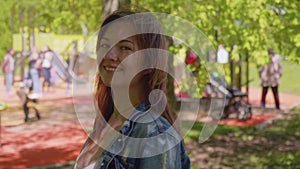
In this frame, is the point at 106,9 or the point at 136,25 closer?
the point at 136,25

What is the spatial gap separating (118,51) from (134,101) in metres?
0.19

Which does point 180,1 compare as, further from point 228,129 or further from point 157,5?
point 228,129

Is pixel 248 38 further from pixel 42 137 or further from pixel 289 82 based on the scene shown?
pixel 289 82

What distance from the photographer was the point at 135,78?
1655 millimetres

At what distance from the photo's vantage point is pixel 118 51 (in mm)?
1656

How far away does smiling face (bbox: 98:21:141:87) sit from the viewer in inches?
64.7

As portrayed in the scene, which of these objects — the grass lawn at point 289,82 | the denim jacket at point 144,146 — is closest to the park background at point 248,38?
the denim jacket at point 144,146

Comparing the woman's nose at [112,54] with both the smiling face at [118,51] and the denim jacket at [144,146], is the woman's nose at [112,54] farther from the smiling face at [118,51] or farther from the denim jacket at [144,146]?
the denim jacket at [144,146]

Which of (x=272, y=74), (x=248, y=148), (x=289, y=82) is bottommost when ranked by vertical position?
(x=248, y=148)

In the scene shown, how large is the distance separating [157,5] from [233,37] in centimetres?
148

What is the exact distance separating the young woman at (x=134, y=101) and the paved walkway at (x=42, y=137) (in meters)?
5.84

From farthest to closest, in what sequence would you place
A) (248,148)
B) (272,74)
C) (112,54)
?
(272,74), (248,148), (112,54)

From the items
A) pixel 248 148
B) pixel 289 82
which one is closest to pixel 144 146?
pixel 248 148

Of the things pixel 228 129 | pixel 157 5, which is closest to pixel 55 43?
pixel 228 129
